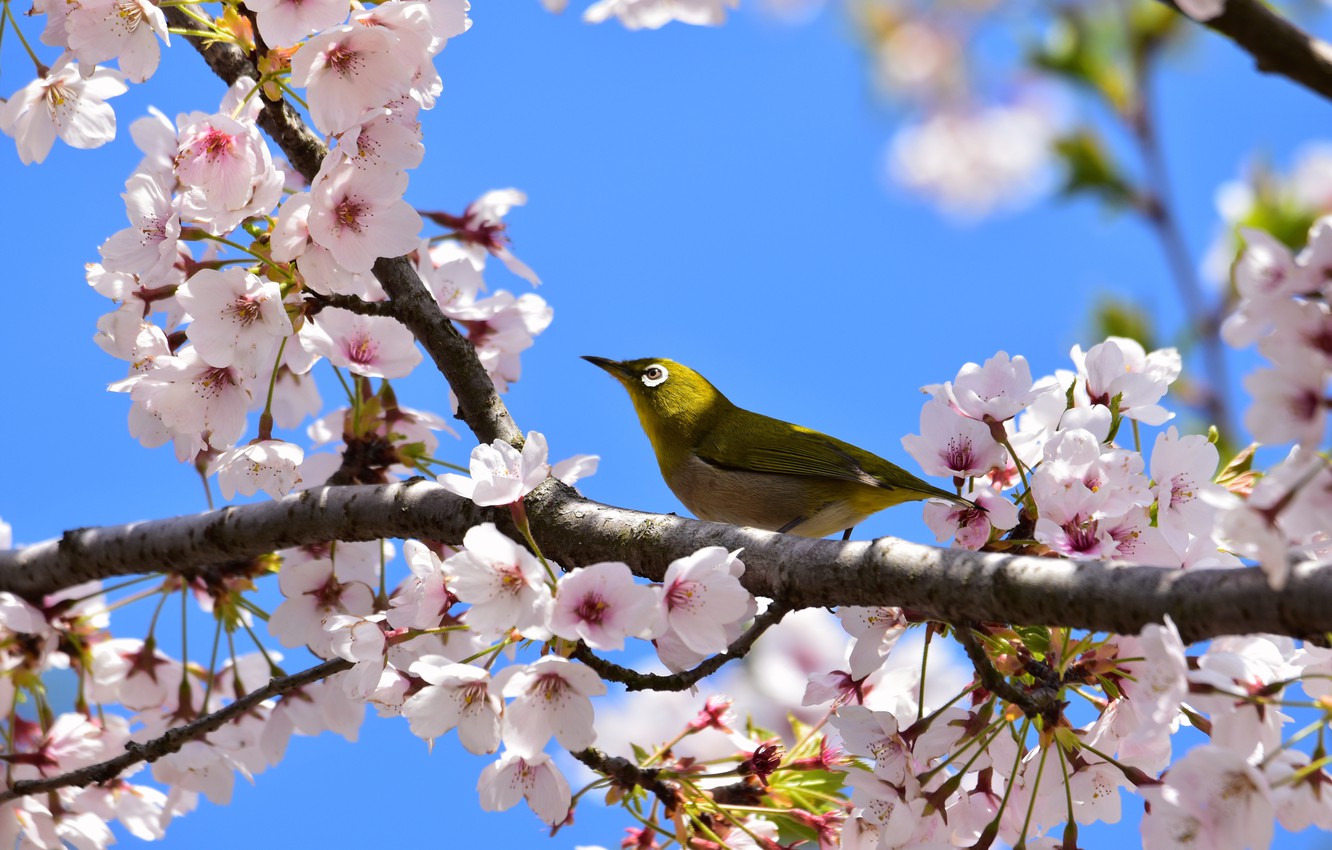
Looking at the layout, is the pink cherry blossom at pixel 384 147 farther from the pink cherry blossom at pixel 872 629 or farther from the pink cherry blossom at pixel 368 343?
the pink cherry blossom at pixel 872 629

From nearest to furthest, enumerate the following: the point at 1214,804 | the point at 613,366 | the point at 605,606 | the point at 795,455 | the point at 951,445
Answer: the point at 1214,804 → the point at 605,606 → the point at 951,445 → the point at 795,455 → the point at 613,366

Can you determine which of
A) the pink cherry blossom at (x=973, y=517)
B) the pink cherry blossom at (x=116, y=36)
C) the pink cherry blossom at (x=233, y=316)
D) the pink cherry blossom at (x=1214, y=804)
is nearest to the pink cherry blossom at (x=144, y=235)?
the pink cherry blossom at (x=233, y=316)

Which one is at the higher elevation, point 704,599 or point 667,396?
point 667,396

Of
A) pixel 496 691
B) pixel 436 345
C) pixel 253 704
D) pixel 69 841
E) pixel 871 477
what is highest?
pixel 871 477

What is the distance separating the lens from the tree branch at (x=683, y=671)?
228cm

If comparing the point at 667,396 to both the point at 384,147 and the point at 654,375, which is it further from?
the point at 384,147

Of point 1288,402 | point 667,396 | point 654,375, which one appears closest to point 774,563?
point 1288,402

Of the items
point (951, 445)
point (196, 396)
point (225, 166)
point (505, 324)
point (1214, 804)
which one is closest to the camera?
point (1214, 804)

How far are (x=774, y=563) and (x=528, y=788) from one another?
0.71 meters

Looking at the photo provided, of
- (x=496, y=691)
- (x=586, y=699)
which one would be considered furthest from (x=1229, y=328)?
(x=496, y=691)

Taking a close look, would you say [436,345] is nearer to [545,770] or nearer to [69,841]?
[545,770]

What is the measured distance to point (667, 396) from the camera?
4.68 m

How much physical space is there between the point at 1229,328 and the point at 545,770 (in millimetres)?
1571

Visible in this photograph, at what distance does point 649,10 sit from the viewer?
9.48 ft
